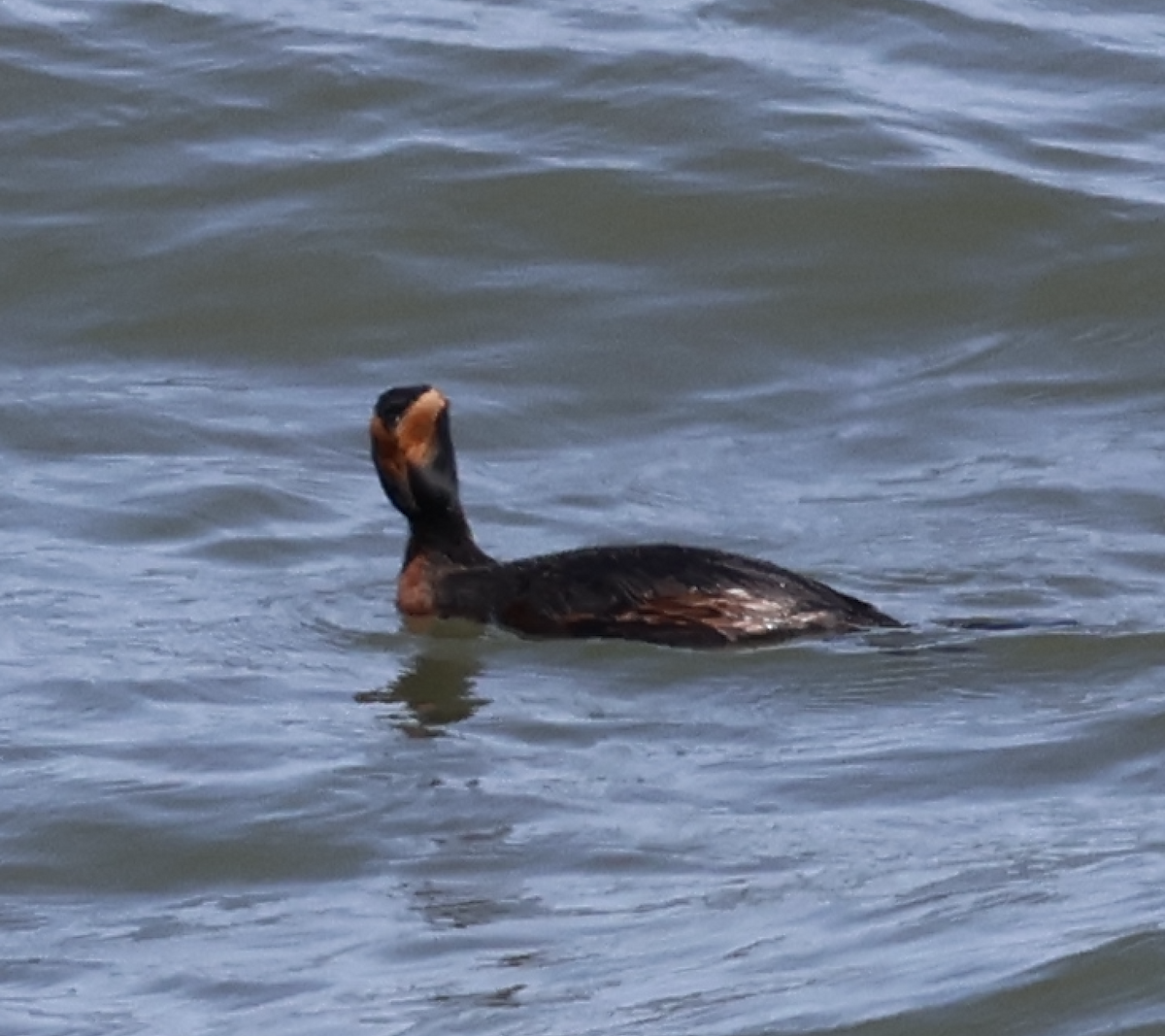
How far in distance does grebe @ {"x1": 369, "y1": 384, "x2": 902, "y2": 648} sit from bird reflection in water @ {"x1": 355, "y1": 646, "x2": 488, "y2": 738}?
1.15 feet

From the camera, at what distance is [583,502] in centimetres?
1424

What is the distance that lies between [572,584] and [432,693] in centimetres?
80

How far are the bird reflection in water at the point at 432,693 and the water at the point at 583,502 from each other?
30mm

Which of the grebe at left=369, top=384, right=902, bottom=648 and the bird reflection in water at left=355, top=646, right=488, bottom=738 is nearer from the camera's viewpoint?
the bird reflection in water at left=355, top=646, right=488, bottom=738

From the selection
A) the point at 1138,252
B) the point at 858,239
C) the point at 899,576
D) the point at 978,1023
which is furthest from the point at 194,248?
the point at 978,1023

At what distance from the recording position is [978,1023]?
7262mm

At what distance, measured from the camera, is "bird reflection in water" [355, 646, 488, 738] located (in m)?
11.1

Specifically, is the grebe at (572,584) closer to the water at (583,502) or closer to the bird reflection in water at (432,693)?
the water at (583,502)

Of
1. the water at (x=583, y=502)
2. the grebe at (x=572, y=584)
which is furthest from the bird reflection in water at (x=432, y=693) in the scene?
the grebe at (x=572, y=584)

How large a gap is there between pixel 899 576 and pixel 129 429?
12.9ft

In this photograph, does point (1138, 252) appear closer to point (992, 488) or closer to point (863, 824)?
point (992, 488)

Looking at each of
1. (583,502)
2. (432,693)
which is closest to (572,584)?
(432,693)

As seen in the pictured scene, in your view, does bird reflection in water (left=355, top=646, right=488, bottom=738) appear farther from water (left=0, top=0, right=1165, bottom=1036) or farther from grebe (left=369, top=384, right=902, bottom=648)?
grebe (left=369, top=384, right=902, bottom=648)

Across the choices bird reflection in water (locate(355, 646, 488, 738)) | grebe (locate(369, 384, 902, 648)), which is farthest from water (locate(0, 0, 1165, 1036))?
grebe (locate(369, 384, 902, 648))
